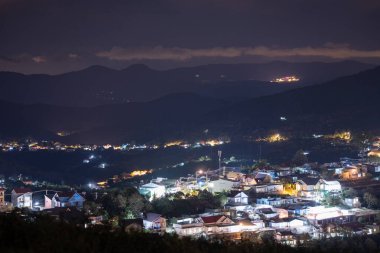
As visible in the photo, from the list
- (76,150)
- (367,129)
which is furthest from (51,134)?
(367,129)

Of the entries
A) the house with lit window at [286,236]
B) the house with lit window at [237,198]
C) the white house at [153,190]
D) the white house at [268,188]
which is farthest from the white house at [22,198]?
the house with lit window at [286,236]

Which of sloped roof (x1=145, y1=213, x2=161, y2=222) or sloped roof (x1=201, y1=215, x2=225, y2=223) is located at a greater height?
sloped roof (x1=145, y1=213, x2=161, y2=222)

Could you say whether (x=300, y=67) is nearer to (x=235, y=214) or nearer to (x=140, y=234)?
(x=235, y=214)

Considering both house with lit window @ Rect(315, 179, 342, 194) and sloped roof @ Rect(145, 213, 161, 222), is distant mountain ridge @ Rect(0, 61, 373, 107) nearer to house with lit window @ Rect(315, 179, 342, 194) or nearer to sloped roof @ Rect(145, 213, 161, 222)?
house with lit window @ Rect(315, 179, 342, 194)

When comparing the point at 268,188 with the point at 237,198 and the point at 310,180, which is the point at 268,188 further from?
the point at 237,198

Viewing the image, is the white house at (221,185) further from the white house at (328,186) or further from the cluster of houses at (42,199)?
the cluster of houses at (42,199)

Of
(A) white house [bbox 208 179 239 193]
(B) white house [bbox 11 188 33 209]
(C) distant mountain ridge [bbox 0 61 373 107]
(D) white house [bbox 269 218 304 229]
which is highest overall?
(C) distant mountain ridge [bbox 0 61 373 107]

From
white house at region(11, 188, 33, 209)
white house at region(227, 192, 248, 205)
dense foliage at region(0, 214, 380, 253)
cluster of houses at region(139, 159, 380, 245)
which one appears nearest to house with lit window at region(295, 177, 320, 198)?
cluster of houses at region(139, 159, 380, 245)
